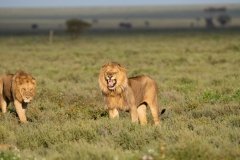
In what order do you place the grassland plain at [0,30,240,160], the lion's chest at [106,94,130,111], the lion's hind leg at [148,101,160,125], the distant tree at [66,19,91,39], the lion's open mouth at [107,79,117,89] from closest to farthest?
the grassland plain at [0,30,240,160] < the lion's open mouth at [107,79,117,89] < the lion's chest at [106,94,130,111] < the lion's hind leg at [148,101,160,125] < the distant tree at [66,19,91,39]

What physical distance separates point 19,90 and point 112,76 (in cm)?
191

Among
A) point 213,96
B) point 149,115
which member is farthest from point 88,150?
point 213,96

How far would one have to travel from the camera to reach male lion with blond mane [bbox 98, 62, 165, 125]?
8328mm

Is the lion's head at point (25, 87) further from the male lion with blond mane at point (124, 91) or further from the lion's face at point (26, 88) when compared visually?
the male lion with blond mane at point (124, 91)

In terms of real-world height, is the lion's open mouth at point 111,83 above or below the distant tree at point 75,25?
below

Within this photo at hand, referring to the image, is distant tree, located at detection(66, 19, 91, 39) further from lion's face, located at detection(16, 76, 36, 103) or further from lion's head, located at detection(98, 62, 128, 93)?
lion's head, located at detection(98, 62, 128, 93)

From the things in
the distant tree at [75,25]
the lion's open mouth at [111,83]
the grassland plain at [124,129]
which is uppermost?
the distant tree at [75,25]

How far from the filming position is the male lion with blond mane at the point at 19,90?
363 inches

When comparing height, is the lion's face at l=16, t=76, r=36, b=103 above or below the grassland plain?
above

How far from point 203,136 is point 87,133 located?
1693 millimetres

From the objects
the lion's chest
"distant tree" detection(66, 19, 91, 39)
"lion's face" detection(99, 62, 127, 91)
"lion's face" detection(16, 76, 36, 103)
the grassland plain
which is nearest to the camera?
the grassland plain

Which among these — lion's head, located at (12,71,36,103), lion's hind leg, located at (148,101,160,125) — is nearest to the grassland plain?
lion's hind leg, located at (148,101,160,125)

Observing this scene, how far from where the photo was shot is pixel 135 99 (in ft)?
28.7

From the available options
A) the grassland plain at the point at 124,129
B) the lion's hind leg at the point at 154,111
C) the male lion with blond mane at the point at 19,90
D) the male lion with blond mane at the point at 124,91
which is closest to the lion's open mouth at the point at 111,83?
the male lion with blond mane at the point at 124,91
